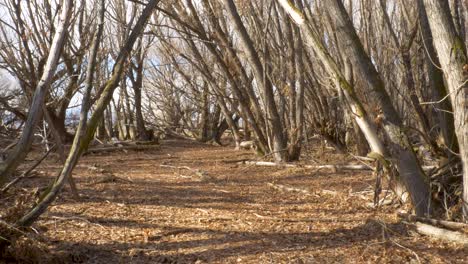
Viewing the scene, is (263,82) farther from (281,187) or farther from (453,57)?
(453,57)

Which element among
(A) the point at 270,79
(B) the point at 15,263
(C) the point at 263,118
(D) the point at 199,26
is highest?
(D) the point at 199,26

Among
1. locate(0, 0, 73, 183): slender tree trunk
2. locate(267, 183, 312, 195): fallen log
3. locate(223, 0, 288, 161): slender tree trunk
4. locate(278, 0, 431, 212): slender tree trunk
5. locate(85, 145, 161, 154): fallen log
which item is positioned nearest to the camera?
locate(0, 0, 73, 183): slender tree trunk

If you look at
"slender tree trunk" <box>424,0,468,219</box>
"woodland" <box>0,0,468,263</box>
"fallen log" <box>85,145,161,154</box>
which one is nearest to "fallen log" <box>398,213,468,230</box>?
"woodland" <box>0,0,468,263</box>

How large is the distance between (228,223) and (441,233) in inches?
64.1

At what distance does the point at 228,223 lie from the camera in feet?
13.3

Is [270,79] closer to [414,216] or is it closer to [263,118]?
[263,118]

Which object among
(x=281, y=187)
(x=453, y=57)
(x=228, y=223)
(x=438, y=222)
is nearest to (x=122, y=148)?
(x=281, y=187)

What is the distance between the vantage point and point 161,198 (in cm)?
510

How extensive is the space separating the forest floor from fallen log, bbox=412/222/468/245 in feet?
0.17

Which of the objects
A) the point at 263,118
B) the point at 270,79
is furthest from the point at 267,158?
the point at 270,79

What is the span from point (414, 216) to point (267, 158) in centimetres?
439

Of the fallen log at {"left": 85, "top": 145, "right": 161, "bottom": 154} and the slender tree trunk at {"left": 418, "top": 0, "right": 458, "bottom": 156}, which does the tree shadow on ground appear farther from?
the fallen log at {"left": 85, "top": 145, "right": 161, "bottom": 154}

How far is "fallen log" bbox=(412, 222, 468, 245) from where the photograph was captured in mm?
3341

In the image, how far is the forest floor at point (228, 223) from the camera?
3.29m
